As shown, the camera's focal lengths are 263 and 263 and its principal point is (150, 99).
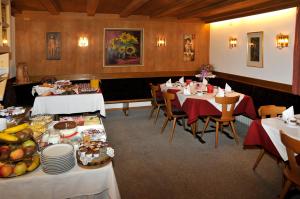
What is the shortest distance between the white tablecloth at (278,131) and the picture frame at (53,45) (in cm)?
596

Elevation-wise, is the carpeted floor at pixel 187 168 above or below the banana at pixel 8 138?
Result: below

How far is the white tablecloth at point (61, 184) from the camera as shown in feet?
5.69

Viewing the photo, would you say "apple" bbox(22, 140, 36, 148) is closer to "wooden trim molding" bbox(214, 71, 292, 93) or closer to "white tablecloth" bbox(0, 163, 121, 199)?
"white tablecloth" bbox(0, 163, 121, 199)

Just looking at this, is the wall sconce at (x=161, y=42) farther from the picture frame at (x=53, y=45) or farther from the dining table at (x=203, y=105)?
the dining table at (x=203, y=105)

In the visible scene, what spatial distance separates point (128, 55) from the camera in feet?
26.0

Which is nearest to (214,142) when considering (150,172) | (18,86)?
(150,172)

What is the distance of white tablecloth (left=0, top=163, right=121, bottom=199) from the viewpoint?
5.69 feet

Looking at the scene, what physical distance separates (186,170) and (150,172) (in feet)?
1.74

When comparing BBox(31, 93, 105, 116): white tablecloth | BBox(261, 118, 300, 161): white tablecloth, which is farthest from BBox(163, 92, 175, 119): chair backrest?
BBox(261, 118, 300, 161): white tablecloth

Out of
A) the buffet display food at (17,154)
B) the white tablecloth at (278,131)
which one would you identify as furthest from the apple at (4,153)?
the white tablecloth at (278,131)

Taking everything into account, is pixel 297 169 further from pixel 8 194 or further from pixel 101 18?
pixel 101 18

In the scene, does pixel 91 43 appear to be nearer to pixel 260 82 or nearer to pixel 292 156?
pixel 260 82

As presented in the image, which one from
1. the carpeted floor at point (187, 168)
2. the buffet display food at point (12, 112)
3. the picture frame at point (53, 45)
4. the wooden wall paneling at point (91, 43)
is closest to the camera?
the buffet display food at point (12, 112)

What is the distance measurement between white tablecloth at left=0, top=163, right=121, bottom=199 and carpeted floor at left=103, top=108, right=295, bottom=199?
139 centimetres
